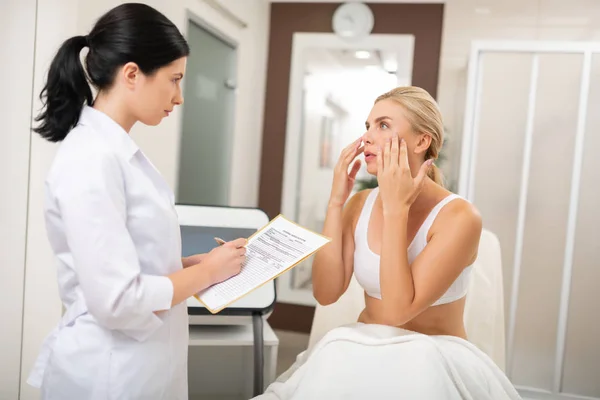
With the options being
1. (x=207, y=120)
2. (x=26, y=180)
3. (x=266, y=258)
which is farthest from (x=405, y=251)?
(x=207, y=120)

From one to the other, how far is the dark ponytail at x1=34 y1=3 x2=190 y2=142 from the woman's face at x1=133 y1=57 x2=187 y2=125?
0.01 metres

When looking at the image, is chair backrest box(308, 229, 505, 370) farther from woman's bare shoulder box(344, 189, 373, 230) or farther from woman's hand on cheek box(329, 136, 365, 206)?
woman's hand on cheek box(329, 136, 365, 206)

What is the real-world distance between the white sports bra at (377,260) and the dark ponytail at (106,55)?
2.42 ft

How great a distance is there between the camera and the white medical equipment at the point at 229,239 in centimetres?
189

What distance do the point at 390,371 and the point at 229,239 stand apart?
103cm

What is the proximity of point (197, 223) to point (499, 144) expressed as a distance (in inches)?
68.7

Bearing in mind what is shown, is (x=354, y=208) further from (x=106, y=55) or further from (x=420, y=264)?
(x=106, y=55)

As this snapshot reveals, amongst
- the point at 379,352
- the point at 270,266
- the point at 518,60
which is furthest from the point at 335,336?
the point at 518,60

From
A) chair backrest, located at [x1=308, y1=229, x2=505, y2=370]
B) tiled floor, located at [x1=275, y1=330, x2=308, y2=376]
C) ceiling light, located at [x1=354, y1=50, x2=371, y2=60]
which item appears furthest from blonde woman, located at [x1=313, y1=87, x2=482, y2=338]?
ceiling light, located at [x1=354, y1=50, x2=371, y2=60]

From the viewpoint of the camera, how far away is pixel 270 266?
1135 mm

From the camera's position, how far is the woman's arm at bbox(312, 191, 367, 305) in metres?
1.54

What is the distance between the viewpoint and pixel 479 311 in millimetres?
1963

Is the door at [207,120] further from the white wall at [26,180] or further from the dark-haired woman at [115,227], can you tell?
the dark-haired woman at [115,227]

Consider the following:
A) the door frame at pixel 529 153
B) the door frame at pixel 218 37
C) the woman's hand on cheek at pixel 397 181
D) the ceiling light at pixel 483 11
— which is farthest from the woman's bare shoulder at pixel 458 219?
the ceiling light at pixel 483 11
